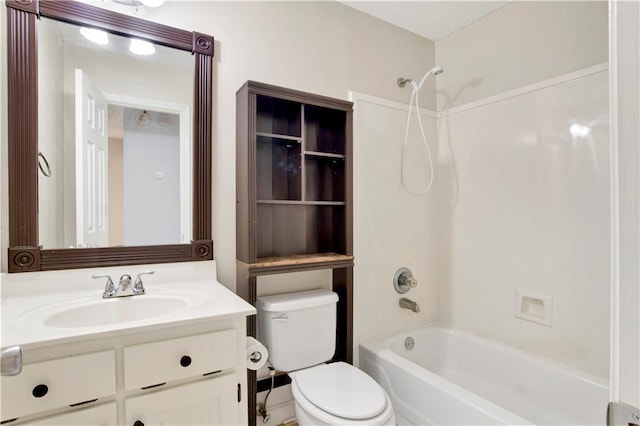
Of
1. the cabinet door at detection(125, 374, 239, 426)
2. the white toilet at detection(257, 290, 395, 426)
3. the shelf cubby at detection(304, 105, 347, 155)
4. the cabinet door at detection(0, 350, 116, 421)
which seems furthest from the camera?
the shelf cubby at detection(304, 105, 347, 155)

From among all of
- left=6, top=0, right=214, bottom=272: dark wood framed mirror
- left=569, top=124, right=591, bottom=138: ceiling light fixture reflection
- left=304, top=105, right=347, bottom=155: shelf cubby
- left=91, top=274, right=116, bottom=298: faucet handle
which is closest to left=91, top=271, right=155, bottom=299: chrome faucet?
left=91, top=274, right=116, bottom=298: faucet handle

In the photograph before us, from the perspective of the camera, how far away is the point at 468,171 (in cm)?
229

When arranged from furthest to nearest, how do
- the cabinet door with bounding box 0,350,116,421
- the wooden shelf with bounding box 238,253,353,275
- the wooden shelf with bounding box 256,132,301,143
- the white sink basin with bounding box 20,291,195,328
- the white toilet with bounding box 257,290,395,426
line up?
the wooden shelf with bounding box 256,132,301,143 → the wooden shelf with bounding box 238,253,353,275 → the white toilet with bounding box 257,290,395,426 → the white sink basin with bounding box 20,291,195,328 → the cabinet door with bounding box 0,350,116,421

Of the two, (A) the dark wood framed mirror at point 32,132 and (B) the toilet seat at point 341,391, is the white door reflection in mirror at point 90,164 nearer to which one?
(A) the dark wood framed mirror at point 32,132

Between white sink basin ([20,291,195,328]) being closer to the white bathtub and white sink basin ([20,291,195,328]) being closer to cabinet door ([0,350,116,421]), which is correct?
cabinet door ([0,350,116,421])

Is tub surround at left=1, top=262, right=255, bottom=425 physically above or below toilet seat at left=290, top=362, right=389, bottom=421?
above

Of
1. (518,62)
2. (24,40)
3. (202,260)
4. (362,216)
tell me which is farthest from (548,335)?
(24,40)

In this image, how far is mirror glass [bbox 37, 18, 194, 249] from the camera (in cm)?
137

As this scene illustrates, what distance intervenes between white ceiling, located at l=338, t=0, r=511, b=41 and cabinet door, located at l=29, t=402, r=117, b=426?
7.46 feet

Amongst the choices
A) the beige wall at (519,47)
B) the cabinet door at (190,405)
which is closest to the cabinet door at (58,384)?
the cabinet door at (190,405)

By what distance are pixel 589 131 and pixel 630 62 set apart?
5.30 feet

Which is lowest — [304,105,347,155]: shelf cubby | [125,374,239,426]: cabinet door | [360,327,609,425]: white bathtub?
[360,327,609,425]: white bathtub

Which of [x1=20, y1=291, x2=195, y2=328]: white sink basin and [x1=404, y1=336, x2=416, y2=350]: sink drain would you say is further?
[x1=404, y1=336, x2=416, y2=350]: sink drain

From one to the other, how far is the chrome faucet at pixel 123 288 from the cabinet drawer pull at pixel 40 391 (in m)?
0.44
